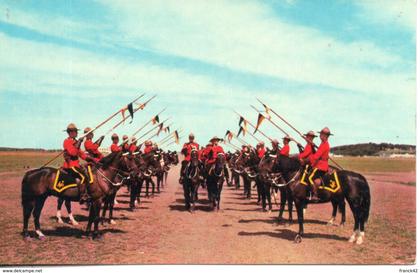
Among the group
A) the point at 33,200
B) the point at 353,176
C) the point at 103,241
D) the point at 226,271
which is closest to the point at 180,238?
the point at 103,241

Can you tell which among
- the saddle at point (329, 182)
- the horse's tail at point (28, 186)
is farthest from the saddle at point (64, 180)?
the saddle at point (329, 182)

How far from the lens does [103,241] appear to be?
13.4m

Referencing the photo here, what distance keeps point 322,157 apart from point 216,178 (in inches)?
273

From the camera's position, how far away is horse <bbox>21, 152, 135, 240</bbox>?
13.3 m

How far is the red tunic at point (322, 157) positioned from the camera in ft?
44.3

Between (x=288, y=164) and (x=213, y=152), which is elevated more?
(x=213, y=152)

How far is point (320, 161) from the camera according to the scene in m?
13.6

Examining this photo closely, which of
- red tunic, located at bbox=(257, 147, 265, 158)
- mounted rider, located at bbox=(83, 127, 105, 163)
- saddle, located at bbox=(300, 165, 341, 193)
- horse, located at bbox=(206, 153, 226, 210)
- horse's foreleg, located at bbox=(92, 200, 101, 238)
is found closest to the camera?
horse's foreleg, located at bbox=(92, 200, 101, 238)

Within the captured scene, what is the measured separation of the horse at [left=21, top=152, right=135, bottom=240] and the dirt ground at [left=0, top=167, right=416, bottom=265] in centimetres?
63

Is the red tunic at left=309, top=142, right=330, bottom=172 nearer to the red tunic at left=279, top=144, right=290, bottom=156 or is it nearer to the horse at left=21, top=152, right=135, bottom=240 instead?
the red tunic at left=279, top=144, right=290, bottom=156

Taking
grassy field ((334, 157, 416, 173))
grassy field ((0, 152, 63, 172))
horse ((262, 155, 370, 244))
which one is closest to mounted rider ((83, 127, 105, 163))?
horse ((262, 155, 370, 244))

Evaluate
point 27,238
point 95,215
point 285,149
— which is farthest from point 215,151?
point 27,238

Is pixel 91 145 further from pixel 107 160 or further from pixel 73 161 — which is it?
pixel 73 161

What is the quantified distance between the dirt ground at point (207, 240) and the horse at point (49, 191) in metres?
0.63
